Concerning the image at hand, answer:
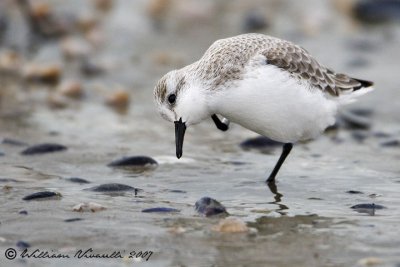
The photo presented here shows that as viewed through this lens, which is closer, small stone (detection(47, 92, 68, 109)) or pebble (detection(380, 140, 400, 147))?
pebble (detection(380, 140, 400, 147))

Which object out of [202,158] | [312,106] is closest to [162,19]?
[202,158]

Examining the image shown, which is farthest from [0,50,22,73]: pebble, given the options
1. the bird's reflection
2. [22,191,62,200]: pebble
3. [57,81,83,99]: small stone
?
the bird's reflection

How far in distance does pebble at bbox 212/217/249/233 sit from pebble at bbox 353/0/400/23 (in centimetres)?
828

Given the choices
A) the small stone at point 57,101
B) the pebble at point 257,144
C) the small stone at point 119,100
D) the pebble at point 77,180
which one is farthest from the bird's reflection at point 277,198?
the small stone at point 57,101

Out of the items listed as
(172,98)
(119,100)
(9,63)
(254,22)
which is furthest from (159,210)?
(254,22)

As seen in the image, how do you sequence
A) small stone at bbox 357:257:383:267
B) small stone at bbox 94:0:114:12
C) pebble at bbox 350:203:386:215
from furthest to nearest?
small stone at bbox 94:0:114:12 → pebble at bbox 350:203:386:215 → small stone at bbox 357:257:383:267

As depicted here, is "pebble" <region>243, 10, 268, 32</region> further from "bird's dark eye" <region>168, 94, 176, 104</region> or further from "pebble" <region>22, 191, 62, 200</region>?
"pebble" <region>22, 191, 62, 200</region>

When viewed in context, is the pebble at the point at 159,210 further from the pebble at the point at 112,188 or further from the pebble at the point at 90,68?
the pebble at the point at 90,68

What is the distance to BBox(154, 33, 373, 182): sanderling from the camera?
652 cm

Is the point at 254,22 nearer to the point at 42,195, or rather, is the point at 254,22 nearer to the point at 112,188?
the point at 112,188

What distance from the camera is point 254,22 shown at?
41.5 ft

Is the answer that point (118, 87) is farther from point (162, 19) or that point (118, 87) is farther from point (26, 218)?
point (26, 218)

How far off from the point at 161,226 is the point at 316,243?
996mm

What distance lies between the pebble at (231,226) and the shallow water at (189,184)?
53mm
